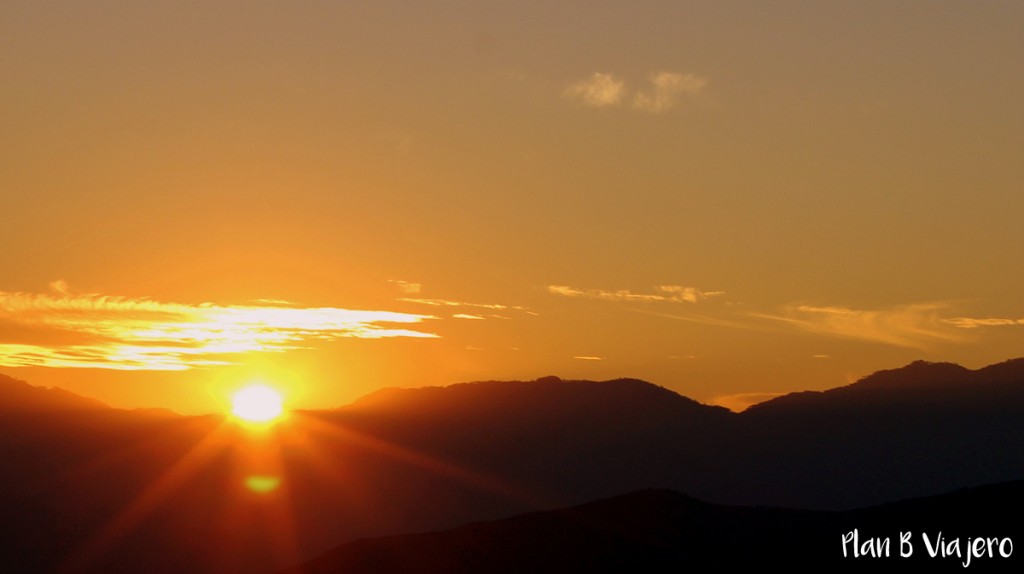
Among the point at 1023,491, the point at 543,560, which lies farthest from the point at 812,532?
the point at 543,560

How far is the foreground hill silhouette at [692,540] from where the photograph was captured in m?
60.8

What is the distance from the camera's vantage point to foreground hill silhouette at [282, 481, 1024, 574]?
60.8 m

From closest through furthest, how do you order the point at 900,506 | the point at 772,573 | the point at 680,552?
1. the point at 772,573
2. the point at 900,506
3. the point at 680,552

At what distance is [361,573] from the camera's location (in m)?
78.1

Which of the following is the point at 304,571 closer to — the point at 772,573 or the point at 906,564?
the point at 772,573

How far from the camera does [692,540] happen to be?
76.1 meters

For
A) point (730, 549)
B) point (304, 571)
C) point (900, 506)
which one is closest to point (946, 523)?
point (900, 506)

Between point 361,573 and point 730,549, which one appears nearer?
point 730,549

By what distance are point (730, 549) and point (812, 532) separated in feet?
14.9

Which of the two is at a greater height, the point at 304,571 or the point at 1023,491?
the point at 1023,491

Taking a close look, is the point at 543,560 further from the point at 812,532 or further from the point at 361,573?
A: the point at 812,532

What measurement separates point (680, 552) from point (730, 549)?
4381mm

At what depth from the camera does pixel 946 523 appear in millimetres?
63531

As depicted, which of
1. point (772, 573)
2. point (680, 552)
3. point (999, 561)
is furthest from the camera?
point (680, 552)
